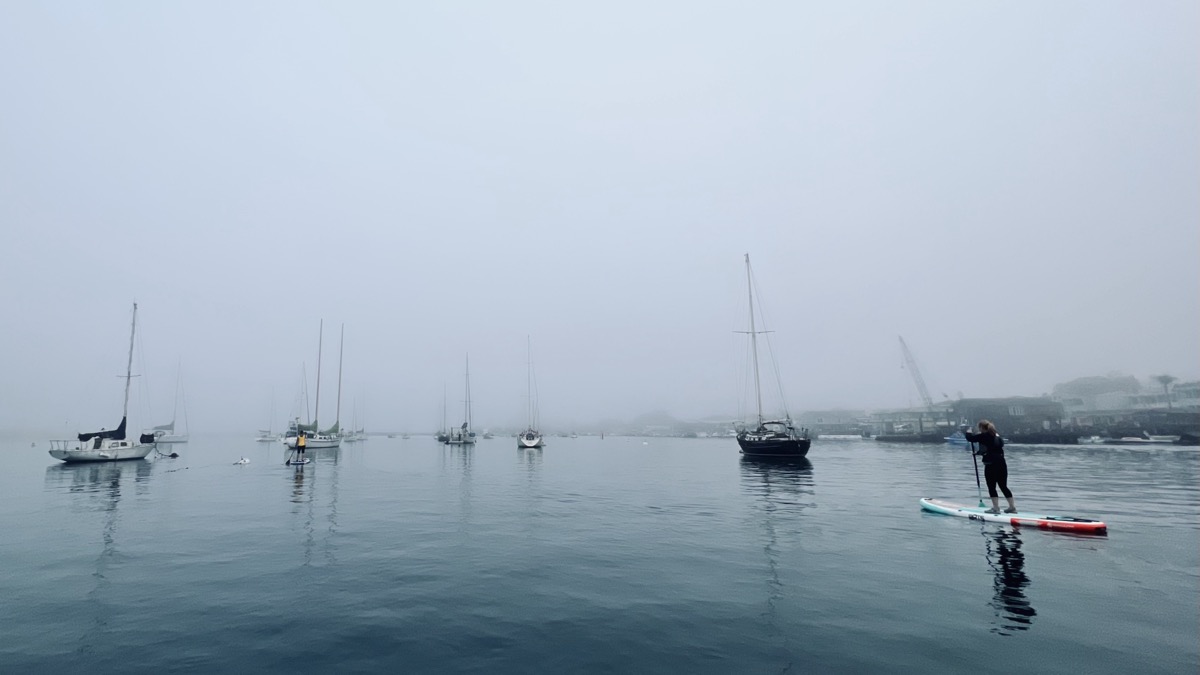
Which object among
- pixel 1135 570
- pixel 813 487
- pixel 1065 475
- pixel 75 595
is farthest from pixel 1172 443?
pixel 75 595

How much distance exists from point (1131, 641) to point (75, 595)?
64.5 feet

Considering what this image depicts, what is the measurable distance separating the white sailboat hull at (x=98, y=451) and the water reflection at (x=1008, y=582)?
75169 millimetres

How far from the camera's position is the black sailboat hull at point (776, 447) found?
5222 centimetres

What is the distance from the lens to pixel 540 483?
3434cm

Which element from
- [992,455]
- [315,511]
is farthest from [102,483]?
[992,455]

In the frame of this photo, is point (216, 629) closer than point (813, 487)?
Yes

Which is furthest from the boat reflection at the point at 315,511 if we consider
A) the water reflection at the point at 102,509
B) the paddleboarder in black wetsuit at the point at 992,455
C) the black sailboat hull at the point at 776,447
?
the black sailboat hull at the point at 776,447

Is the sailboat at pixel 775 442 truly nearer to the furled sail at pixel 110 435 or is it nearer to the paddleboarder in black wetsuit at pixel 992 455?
the paddleboarder in black wetsuit at pixel 992 455

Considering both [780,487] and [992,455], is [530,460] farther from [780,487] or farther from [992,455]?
[992,455]

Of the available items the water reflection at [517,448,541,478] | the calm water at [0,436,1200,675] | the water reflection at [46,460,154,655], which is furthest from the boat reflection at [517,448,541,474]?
the calm water at [0,436,1200,675]

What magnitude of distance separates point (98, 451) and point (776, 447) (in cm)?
7377

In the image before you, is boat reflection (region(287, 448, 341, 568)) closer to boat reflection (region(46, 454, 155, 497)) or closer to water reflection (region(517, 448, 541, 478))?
boat reflection (region(46, 454, 155, 497))

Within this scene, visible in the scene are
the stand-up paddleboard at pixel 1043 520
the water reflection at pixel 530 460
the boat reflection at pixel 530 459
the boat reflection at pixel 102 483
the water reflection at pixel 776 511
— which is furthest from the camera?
the boat reflection at pixel 530 459

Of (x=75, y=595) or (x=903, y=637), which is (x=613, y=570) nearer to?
(x=903, y=637)
